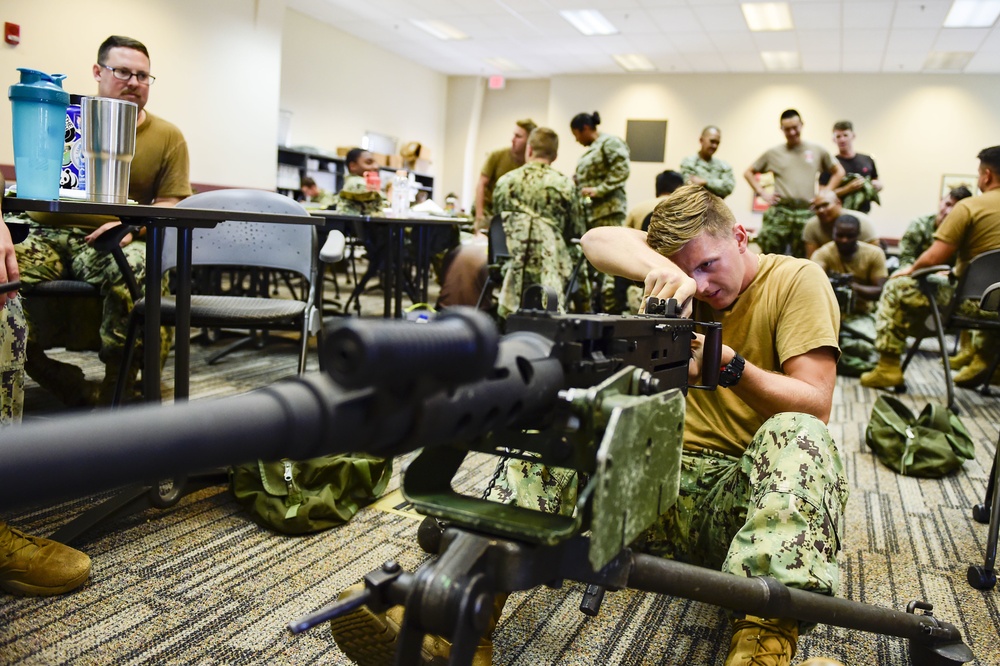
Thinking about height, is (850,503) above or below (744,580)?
below

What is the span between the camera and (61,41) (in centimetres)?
619

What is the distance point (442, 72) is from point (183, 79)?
6707 mm

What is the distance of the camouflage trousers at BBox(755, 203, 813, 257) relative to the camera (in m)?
6.21

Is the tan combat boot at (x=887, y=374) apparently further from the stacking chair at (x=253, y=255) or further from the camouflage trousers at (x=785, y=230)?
the stacking chair at (x=253, y=255)

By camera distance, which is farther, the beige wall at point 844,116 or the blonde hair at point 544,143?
the beige wall at point 844,116

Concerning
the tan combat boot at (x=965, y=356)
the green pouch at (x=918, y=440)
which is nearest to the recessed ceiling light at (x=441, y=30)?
the tan combat boot at (x=965, y=356)

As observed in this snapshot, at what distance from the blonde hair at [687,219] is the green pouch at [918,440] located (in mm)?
1670

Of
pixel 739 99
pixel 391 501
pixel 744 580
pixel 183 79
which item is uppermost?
pixel 739 99

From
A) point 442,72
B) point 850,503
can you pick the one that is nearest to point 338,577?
point 850,503

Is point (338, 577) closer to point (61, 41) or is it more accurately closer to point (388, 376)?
point (388, 376)

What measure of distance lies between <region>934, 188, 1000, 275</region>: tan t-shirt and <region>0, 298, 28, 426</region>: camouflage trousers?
3822mm

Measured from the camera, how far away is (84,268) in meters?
2.58

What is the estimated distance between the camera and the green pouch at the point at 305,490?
71.6 inches

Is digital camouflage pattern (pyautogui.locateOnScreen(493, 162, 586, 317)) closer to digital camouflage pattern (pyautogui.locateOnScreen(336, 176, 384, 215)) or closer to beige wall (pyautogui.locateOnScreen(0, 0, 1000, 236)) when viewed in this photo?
digital camouflage pattern (pyautogui.locateOnScreen(336, 176, 384, 215))
